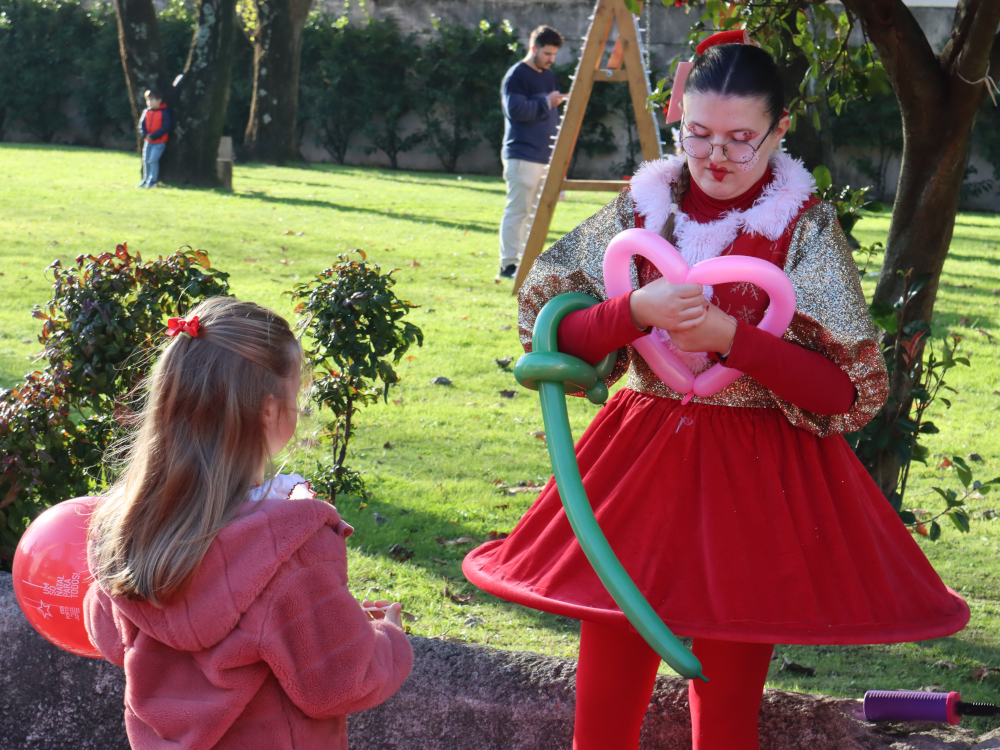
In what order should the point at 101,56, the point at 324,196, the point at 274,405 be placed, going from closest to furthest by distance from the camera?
the point at 274,405, the point at 324,196, the point at 101,56

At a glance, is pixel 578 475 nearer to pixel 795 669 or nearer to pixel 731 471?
pixel 731 471

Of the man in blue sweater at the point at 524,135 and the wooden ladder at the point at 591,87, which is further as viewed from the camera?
the man in blue sweater at the point at 524,135

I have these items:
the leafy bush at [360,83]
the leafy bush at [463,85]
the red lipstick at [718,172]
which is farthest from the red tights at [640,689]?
the leafy bush at [360,83]

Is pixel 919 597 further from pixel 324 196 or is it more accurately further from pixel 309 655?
pixel 324 196

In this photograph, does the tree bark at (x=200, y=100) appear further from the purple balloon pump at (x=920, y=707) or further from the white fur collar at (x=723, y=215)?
the purple balloon pump at (x=920, y=707)

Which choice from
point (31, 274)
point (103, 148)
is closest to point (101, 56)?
point (103, 148)

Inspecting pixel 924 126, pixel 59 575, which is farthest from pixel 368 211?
pixel 59 575

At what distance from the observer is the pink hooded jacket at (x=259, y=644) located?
1666 millimetres

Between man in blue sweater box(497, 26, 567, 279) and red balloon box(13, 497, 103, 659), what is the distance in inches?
252

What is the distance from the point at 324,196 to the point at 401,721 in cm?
1230

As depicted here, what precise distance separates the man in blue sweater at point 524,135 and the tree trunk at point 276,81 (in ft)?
35.3

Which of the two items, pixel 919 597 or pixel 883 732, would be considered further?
pixel 883 732

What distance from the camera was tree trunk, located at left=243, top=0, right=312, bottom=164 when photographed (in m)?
18.1

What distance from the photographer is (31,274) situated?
7996 millimetres
